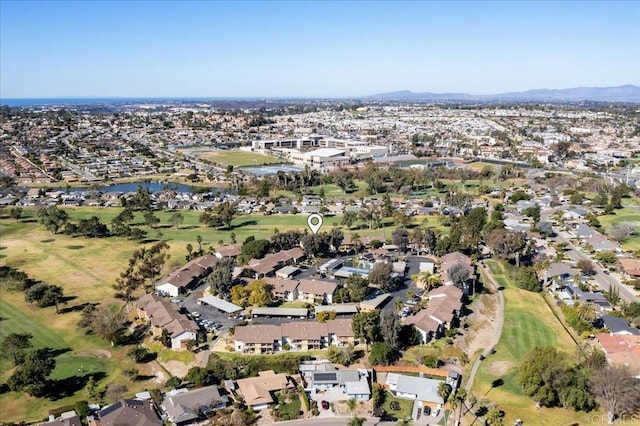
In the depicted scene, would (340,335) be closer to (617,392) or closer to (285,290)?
(285,290)

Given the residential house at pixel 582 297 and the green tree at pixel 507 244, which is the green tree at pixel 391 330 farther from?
the green tree at pixel 507 244

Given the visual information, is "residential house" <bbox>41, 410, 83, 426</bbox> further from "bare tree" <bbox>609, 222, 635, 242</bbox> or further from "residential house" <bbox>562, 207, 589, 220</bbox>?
"residential house" <bbox>562, 207, 589, 220</bbox>

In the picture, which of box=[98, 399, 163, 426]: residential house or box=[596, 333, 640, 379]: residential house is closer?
box=[98, 399, 163, 426]: residential house

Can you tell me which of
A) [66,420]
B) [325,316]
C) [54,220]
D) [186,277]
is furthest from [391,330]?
[54,220]

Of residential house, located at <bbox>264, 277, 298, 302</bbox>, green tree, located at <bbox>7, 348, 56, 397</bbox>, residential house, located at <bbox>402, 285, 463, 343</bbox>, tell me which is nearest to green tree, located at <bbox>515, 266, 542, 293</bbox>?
residential house, located at <bbox>402, 285, 463, 343</bbox>

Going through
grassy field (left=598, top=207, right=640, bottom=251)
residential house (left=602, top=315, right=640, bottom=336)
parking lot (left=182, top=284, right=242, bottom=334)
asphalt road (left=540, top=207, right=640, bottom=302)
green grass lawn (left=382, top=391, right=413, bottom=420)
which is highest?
grassy field (left=598, top=207, right=640, bottom=251)

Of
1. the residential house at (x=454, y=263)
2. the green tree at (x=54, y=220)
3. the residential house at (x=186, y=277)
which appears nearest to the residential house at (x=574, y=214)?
the residential house at (x=454, y=263)
